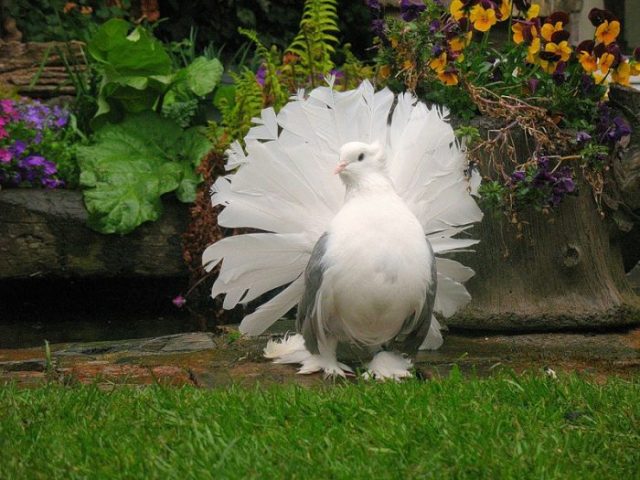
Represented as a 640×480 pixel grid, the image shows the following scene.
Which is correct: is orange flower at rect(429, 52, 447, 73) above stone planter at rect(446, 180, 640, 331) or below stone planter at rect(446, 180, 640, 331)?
above

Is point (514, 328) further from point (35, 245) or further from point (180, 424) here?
point (35, 245)

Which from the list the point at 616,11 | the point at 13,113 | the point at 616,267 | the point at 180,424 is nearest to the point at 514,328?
the point at 616,267

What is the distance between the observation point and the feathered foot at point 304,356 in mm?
3816

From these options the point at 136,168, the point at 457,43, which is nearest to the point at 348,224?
the point at 457,43

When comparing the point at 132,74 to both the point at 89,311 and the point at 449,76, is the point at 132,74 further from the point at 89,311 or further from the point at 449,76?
the point at 449,76

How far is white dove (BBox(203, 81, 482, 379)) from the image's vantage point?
3.59 m

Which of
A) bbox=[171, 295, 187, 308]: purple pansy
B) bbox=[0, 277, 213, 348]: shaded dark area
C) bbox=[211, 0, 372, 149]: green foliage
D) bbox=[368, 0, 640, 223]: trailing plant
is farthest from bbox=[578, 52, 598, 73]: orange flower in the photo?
bbox=[171, 295, 187, 308]: purple pansy

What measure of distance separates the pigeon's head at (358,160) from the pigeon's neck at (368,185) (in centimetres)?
2

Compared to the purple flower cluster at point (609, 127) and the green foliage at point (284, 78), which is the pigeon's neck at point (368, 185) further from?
the green foliage at point (284, 78)

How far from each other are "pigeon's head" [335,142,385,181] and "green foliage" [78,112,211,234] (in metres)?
2.16

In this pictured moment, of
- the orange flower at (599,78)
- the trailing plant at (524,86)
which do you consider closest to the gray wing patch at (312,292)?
the trailing plant at (524,86)

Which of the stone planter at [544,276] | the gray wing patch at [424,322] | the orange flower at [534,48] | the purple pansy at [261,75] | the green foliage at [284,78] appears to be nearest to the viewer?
the gray wing patch at [424,322]

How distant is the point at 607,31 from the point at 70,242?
2.90m

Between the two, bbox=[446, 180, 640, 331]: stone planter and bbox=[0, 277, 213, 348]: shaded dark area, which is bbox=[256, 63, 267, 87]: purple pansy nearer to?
bbox=[0, 277, 213, 348]: shaded dark area
